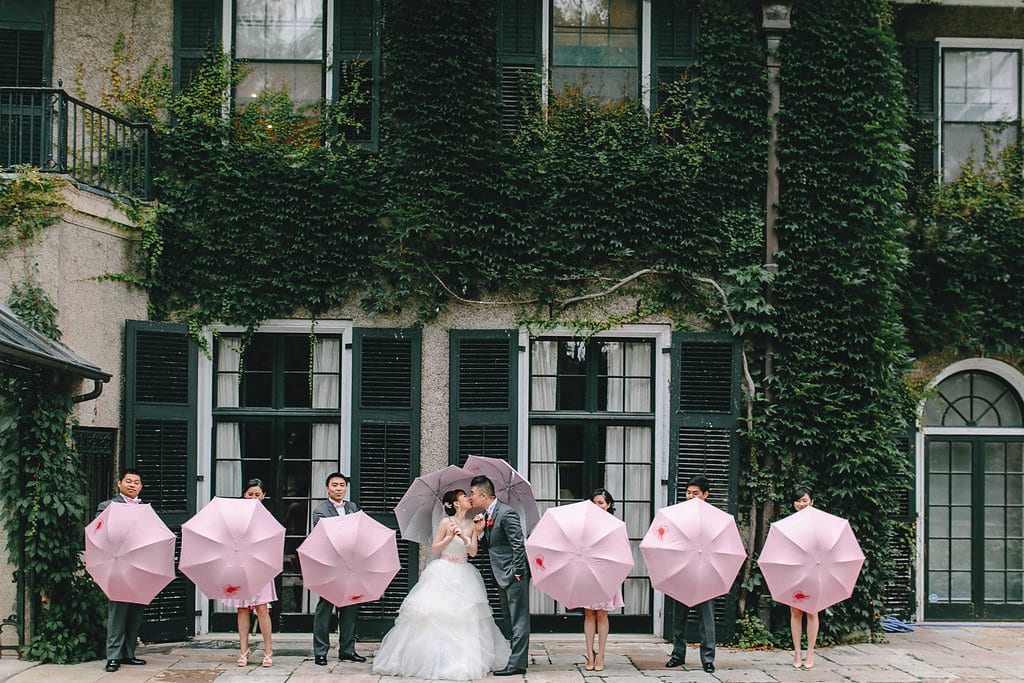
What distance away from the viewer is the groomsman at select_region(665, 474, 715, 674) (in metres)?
9.45

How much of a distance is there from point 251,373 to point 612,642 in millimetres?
4461

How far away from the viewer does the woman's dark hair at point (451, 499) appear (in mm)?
9547

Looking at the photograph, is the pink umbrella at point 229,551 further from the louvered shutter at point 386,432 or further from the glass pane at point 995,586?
the glass pane at point 995,586

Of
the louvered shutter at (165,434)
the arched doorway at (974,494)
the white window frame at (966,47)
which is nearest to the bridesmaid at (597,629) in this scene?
the louvered shutter at (165,434)

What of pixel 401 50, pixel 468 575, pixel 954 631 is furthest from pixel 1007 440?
pixel 401 50

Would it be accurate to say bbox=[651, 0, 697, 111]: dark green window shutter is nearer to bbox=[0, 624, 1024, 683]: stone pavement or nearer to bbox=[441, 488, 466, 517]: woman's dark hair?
bbox=[441, 488, 466, 517]: woman's dark hair

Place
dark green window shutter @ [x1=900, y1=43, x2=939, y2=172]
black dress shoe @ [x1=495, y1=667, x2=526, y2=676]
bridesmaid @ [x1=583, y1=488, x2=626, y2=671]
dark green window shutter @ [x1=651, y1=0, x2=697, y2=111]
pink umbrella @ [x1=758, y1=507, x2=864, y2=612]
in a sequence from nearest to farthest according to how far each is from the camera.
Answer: pink umbrella @ [x1=758, y1=507, x2=864, y2=612] → black dress shoe @ [x1=495, y1=667, x2=526, y2=676] → bridesmaid @ [x1=583, y1=488, x2=626, y2=671] → dark green window shutter @ [x1=651, y1=0, x2=697, y2=111] → dark green window shutter @ [x1=900, y1=43, x2=939, y2=172]

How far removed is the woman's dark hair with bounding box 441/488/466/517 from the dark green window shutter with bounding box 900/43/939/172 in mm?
6329

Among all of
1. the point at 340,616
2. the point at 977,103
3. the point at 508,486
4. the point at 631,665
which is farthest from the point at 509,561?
the point at 977,103

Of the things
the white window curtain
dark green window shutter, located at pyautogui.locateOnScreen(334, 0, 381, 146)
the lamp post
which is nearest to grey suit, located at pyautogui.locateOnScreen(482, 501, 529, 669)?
the white window curtain

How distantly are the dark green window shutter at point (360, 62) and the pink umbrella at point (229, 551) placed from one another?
4181 mm

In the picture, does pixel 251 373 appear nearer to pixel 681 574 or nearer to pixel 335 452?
pixel 335 452

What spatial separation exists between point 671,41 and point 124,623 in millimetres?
7617

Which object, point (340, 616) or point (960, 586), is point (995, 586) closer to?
point (960, 586)
